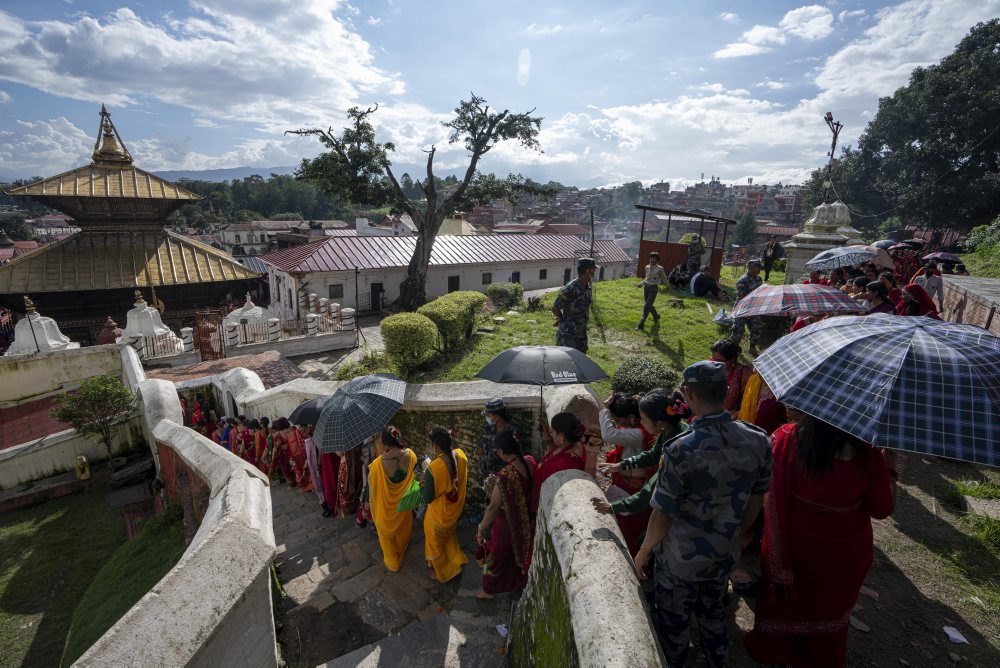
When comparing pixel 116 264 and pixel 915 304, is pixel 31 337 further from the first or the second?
pixel 915 304

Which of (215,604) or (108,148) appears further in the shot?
(108,148)

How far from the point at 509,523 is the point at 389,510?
4.43ft

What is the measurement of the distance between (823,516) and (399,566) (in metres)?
3.63

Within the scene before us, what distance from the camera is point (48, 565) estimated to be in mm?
7195

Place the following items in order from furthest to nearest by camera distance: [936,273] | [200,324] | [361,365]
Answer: [200,324] → [361,365] → [936,273]

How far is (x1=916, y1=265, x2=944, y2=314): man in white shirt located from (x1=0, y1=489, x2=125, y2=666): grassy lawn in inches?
571

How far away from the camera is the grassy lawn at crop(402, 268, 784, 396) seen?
9531 millimetres

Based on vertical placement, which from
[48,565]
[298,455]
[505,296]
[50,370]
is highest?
[505,296]

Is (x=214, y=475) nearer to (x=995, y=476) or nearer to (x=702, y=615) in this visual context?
(x=702, y=615)

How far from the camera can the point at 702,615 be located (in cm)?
262

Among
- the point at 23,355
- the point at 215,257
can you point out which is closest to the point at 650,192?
the point at 215,257

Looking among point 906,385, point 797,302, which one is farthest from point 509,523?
point 797,302

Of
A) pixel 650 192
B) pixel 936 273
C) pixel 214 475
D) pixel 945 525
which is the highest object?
pixel 650 192

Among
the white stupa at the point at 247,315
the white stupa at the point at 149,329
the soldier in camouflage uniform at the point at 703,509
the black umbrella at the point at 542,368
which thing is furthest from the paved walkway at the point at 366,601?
the white stupa at the point at 247,315
